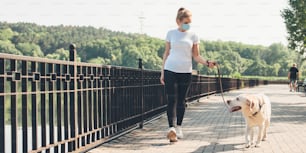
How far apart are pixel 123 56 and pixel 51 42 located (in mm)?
37102

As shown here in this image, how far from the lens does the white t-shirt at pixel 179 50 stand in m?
7.84

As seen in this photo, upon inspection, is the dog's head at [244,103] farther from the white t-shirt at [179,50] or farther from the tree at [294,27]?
the tree at [294,27]

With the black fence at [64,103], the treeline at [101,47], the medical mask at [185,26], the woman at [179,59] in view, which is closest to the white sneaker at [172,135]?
the woman at [179,59]

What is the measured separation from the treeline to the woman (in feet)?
75.8

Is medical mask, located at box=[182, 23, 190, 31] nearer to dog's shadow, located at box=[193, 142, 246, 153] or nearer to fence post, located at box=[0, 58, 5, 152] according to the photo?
dog's shadow, located at box=[193, 142, 246, 153]

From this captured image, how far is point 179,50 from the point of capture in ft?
25.8

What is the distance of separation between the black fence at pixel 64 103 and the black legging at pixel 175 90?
101cm

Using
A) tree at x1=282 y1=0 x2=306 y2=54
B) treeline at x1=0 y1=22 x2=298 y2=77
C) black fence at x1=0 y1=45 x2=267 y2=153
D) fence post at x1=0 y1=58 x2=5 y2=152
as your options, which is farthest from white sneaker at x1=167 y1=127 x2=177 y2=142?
tree at x1=282 y1=0 x2=306 y2=54

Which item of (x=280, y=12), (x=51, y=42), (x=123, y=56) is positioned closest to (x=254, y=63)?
(x=123, y=56)

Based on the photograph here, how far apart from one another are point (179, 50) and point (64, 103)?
6.92 feet

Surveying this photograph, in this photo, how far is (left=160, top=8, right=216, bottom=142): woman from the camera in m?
7.83

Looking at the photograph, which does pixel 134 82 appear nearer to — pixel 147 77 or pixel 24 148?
pixel 147 77

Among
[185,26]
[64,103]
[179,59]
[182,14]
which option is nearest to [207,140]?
[179,59]

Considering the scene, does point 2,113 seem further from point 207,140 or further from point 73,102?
point 207,140
